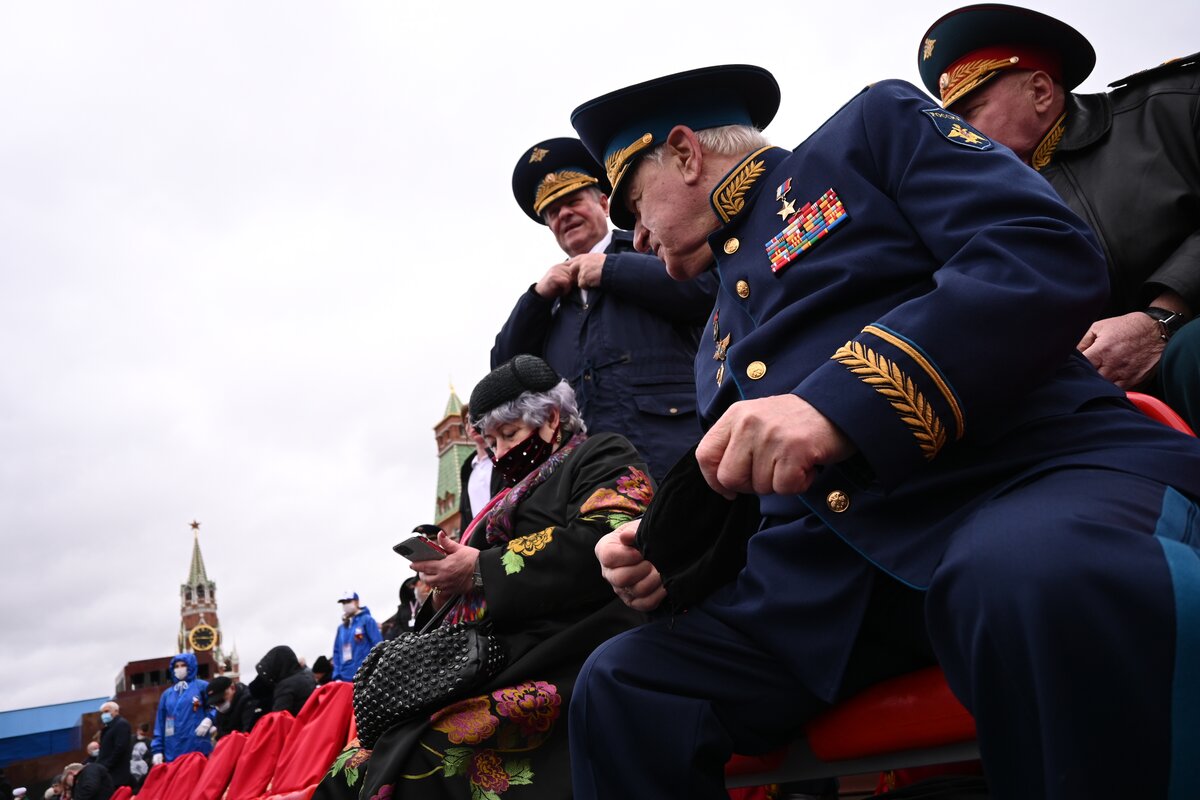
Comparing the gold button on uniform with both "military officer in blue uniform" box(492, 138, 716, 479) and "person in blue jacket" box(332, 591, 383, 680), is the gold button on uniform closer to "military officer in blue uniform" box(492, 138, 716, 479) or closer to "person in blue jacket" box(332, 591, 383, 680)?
"military officer in blue uniform" box(492, 138, 716, 479)

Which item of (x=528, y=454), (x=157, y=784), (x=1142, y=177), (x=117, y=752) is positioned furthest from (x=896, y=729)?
(x=117, y=752)

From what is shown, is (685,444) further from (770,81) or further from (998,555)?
(998,555)

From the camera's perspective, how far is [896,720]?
159 cm

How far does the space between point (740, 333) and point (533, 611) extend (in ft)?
4.67

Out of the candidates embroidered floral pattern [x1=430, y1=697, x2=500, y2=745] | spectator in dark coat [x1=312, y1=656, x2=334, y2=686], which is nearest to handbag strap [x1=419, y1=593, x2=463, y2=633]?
embroidered floral pattern [x1=430, y1=697, x2=500, y2=745]

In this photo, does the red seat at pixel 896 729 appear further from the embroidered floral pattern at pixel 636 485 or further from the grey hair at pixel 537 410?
the grey hair at pixel 537 410

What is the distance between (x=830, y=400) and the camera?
4.63 feet

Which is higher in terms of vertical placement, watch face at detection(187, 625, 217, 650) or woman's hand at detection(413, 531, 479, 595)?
watch face at detection(187, 625, 217, 650)

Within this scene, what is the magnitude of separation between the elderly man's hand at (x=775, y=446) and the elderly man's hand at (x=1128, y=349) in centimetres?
133

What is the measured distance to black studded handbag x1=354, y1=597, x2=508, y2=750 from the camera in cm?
288

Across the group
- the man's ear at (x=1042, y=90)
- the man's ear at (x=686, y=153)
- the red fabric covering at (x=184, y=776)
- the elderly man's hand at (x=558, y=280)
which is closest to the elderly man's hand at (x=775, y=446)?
the man's ear at (x=686, y=153)

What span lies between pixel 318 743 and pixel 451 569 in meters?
2.35

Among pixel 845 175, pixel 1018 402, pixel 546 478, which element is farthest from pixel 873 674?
pixel 546 478

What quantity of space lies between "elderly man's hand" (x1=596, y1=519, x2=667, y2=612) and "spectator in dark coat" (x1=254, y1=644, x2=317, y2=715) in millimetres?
8305
